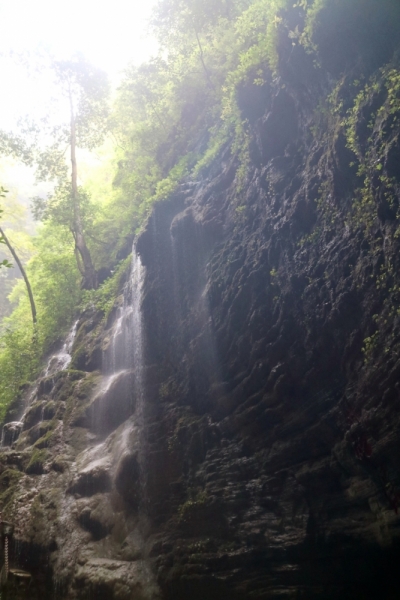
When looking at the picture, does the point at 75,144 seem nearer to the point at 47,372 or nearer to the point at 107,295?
the point at 107,295

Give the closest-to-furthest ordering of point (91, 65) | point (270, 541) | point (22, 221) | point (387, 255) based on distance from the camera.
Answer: point (387, 255)
point (270, 541)
point (91, 65)
point (22, 221)

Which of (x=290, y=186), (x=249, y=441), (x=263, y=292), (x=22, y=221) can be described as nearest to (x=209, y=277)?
(x=263, y=292)

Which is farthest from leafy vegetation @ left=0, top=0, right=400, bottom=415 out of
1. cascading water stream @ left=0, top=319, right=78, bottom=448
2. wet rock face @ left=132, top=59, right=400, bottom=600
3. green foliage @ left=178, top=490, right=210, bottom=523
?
green foliage @ left=178, top=490, right=210, bottom=523

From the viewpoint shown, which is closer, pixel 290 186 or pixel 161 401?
pixel 290 186

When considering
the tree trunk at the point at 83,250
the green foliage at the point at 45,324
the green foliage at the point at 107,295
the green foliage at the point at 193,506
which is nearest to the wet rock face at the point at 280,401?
the green foliage at the point at 193,506

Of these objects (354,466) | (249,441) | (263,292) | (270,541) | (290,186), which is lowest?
(270,541)

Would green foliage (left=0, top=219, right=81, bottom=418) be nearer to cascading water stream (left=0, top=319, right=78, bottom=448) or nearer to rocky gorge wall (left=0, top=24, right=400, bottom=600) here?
cascading water stream (left=0, top=319, right=78, bottom=448)

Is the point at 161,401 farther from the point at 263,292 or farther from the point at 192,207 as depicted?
the point at 192,207

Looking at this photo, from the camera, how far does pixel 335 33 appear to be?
667 centimetres

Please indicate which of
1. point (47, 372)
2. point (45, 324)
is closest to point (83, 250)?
point (45, 324)

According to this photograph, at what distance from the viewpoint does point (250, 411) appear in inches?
302

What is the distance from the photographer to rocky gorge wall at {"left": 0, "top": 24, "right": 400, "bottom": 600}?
5.96 metres

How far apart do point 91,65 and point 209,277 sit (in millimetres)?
15412

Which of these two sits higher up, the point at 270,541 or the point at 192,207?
the point at 192,207
